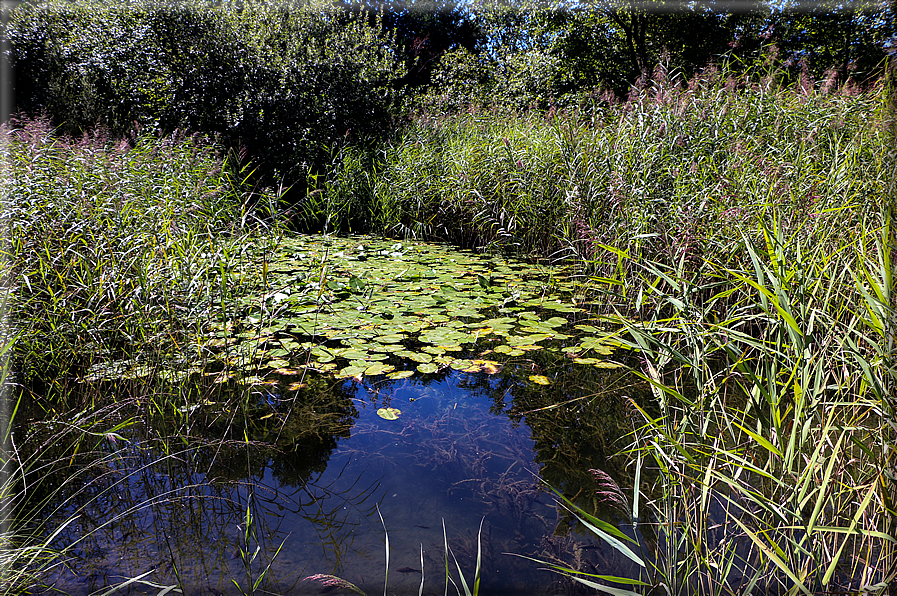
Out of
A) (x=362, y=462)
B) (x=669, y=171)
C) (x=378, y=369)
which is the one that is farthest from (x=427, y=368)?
(x=669, y=171)

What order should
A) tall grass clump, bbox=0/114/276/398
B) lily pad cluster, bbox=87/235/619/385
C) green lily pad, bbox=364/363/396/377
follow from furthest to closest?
lily pad cluster, bbox=87/235/619/385 < green lily pad, bbox=364/363/396/377 < tall grass clump, bbox=0/114/276/398

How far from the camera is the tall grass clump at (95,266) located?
212 centimetres

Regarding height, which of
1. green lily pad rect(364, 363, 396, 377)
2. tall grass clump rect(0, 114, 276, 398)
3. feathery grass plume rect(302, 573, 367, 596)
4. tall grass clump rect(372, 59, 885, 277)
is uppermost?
tall grass clump rect(372, 59, 885, 277)

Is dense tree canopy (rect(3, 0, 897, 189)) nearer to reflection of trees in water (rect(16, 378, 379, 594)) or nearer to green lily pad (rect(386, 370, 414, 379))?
green lily pad (rect(386, 370, 414, 379))

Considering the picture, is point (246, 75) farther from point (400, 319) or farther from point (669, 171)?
point (669, 171)

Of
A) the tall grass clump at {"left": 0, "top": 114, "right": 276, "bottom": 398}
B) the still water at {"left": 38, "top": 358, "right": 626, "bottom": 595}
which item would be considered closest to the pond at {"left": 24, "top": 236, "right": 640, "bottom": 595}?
the still water at {"left": 38, "top": 358, "right": 626, "bottom": 595}

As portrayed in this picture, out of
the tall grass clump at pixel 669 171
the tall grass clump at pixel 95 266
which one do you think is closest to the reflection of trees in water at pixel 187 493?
the tall grass clump at pixel 95 266

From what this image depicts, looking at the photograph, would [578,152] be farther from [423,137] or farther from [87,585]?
[87,585]

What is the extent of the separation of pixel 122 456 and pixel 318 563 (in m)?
1.02

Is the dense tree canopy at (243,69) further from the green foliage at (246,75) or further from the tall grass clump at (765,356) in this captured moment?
the tall grass clump at (765,356)

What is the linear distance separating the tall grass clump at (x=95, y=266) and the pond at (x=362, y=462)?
20 centimetres

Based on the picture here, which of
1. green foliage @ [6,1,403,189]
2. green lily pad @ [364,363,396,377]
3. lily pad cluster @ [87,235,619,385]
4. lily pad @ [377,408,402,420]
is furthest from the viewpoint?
green foliage @ [6,1,403,189]

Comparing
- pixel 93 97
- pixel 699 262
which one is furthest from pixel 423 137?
pixel 93 97

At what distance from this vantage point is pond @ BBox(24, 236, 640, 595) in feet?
4.66
